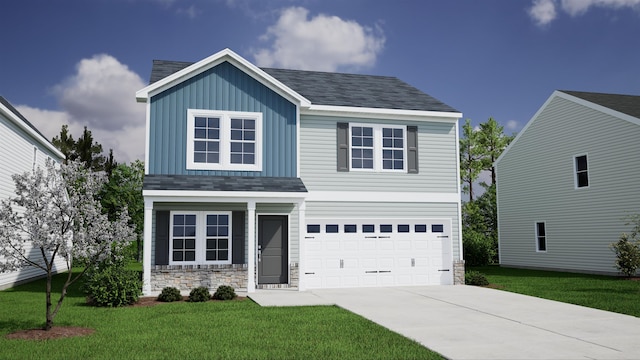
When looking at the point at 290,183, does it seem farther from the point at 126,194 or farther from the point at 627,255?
the point at 126,194

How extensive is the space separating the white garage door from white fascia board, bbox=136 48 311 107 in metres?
4.12

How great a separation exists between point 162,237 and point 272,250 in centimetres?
342

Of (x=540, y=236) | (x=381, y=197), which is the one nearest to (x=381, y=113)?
(x=381, y=197)

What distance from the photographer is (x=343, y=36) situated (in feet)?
65.9

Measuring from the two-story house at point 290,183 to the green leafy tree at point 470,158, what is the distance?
67.9ft

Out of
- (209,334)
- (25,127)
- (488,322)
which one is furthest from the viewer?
(25,127)

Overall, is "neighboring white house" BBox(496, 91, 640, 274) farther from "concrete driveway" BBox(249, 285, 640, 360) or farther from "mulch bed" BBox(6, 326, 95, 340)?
"mulch bed" BBox(6, 326, 95, 340)

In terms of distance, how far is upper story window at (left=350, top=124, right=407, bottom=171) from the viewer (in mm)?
19000

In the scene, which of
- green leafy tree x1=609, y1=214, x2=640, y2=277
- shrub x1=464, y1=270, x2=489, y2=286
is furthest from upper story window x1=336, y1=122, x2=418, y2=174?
green leafy tree x1=609, y1=214, x2=640, y2=277

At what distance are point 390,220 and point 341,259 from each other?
2154 mm

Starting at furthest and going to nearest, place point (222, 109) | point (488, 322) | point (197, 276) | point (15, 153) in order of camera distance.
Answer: point (15, 153) < point (222, 109) < point (197, 276) < point (488, 322)

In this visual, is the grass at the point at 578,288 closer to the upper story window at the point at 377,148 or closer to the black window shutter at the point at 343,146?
the upper story window at the point at 377,148

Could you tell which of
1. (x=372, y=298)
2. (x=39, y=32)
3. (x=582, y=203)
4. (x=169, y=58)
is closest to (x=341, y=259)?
(x=372, y=298)

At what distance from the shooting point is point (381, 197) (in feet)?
62.1
